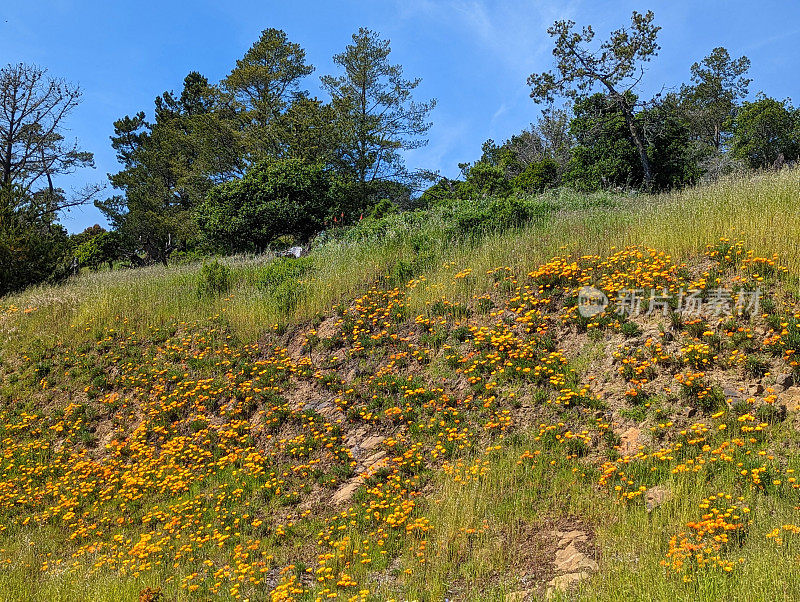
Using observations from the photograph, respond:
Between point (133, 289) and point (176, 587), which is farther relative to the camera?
point (133, 289)

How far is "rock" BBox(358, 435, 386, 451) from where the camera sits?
22.9 ft

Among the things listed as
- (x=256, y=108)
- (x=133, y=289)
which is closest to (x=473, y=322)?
(x=133, y=289)

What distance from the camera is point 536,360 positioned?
7.30 m

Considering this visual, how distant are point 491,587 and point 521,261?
6026 millimetres

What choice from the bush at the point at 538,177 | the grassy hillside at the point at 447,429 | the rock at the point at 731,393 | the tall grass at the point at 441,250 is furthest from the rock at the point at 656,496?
the bush at the point at 538,177

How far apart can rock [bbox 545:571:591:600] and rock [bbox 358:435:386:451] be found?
3083 mm

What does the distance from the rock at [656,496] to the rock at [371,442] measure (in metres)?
3.15

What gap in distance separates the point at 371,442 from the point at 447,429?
101cm

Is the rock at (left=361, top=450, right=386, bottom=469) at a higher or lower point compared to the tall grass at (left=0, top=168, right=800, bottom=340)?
lower

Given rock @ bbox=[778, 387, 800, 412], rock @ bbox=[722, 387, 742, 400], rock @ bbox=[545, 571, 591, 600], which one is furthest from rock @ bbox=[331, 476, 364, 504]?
rock @ bbox=[778, 387, 800, 412]

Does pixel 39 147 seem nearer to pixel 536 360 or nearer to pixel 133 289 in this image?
pixel 133 289

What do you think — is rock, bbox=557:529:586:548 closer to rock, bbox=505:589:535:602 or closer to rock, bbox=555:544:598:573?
rock, bbox=555:544:598:573

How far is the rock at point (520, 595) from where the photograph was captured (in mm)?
3988

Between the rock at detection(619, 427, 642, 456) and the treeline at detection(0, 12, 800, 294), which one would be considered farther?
the treeline at detection(0, 12, 800, 294)
